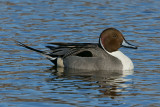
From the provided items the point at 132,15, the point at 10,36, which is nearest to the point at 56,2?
the point at 132,15

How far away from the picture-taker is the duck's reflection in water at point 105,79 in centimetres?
960

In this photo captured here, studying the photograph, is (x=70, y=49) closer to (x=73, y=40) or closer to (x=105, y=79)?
(x=105, y=79)

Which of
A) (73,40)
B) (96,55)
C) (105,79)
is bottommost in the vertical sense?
(105,79)

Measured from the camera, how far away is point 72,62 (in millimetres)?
12000

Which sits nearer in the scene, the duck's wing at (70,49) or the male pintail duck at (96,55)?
the male pintail duck at (96,55)

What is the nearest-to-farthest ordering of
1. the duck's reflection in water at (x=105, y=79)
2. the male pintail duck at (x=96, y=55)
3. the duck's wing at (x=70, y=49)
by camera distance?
the duck's reflection in water at (x=105, y=79) < the male pintail duck at (x=96, y=55) < the duck's wing at (x=70, y=49)

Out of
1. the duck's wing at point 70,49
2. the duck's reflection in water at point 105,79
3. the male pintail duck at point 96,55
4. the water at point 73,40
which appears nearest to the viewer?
the water at point 73,40

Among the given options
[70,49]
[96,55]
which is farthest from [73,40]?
[96,55]

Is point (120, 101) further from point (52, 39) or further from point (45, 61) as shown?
A: point (52, 39)

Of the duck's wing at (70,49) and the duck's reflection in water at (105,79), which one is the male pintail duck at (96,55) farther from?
the duck's reflection in water at (105,79)

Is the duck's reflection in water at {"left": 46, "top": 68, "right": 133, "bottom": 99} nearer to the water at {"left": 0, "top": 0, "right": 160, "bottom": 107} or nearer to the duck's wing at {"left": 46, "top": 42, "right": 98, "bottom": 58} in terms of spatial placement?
the water at {"left": 0, "top": 0, "right": 160, "bottom": 107}

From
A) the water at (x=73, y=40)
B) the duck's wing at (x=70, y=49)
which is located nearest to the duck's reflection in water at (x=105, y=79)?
the water at (x=73, y=40)

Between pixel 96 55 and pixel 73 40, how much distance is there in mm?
2842

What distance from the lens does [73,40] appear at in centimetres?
1455
